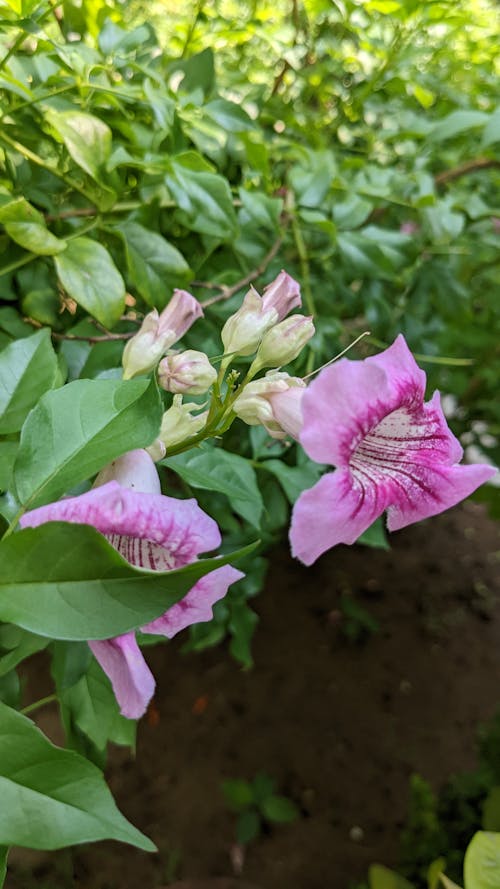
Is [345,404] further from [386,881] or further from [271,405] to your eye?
[386,881]

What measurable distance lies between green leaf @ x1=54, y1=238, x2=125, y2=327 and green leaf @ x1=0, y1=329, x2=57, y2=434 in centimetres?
11

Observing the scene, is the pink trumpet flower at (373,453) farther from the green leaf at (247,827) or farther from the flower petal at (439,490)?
the green leaf at (247,827)

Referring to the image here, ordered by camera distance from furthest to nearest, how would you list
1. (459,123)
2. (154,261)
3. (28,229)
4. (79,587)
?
(459,123) → (154,261) → (28,229) → (79,587)

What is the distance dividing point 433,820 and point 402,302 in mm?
1087

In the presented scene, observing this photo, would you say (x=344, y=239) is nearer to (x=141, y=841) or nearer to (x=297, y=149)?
(x=297, y=149)

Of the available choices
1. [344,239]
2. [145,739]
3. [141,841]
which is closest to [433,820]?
[145,739]

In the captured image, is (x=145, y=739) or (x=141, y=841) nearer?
(x=141, y=841)

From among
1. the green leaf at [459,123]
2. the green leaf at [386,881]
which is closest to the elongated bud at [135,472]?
the green leaf at [459,123]

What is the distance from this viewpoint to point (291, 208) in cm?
101

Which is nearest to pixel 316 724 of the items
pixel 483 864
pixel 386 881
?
pixel 386 881

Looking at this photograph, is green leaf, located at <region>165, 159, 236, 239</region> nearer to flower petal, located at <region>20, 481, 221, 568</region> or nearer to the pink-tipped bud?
the pink-tipped bud

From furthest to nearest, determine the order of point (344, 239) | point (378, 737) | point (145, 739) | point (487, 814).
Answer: point (378, 737), point (145, 739), point (487, 814), point (344, 239)

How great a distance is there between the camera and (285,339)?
538mm

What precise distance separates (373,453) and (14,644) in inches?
12.0
